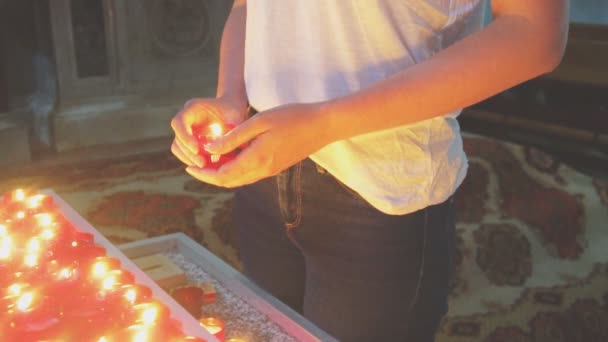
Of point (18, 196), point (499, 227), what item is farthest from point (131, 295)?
point (499, 227)

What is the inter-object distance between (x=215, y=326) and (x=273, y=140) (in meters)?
0.26

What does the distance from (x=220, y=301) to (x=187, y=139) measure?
0.26 m

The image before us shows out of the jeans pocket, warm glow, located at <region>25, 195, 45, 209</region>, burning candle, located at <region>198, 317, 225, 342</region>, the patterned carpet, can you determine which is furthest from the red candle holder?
the patterned carpet

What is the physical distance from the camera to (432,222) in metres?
0.75

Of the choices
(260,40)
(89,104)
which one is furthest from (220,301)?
(89,104)

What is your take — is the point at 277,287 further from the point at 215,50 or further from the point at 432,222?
the point at 215,50

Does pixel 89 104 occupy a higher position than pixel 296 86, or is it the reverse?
pixel 296 86

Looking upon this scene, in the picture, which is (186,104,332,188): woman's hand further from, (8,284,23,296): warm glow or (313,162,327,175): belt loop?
(8,284,23,296): warm glow

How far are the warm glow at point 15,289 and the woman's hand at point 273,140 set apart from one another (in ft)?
0.92

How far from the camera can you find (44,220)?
91 cm

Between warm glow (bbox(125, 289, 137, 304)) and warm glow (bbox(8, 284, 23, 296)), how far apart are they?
4.8 inches

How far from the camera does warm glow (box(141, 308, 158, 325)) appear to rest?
661 mm

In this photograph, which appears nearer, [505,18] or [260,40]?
[505,18]

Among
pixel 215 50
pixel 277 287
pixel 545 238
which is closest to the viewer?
pixel 277 287
